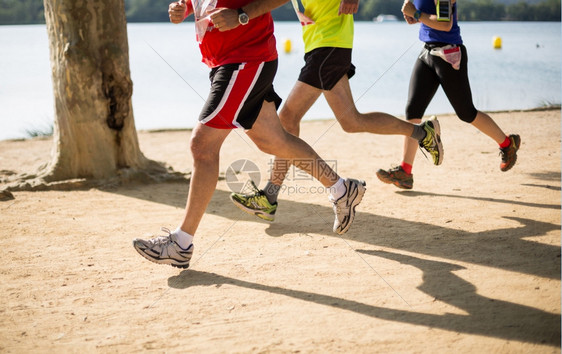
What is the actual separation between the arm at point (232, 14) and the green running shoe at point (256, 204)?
1.49 m

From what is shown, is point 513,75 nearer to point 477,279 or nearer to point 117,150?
point 117,150

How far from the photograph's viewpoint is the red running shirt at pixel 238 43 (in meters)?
3.45

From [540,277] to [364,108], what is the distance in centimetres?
987

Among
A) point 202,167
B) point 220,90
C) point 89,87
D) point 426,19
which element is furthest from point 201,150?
point 89,87

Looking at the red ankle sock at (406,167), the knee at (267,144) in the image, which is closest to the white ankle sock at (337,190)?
the knee at (267,144)

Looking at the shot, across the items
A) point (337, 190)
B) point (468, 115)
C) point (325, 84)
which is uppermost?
point (325, 84)

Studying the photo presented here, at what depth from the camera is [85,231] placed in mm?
4480

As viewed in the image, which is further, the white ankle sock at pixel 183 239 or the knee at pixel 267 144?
the knee at pixel 267 144

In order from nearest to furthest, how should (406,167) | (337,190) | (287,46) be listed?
1. (337,190)
2. (406,167)
3. (287,46)

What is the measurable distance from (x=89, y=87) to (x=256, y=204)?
7.60 feet

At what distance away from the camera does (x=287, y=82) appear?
52.5ft

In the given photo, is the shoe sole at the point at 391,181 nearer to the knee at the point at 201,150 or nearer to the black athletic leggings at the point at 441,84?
the black athletic leggings at the point at 441,84

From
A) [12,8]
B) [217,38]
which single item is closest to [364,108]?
[217,38]

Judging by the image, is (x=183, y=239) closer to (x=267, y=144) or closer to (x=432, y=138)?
(x=267, y=144)
